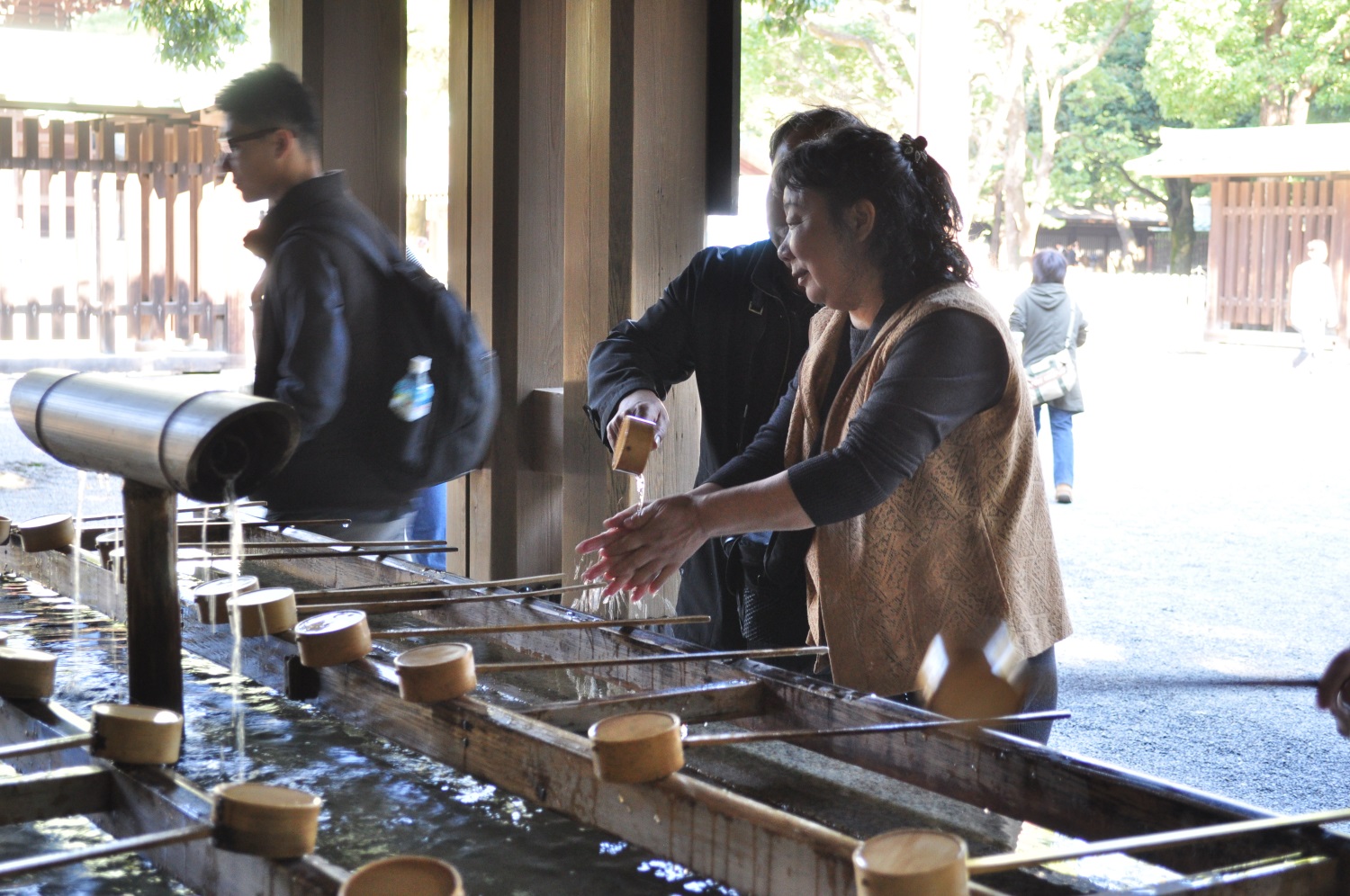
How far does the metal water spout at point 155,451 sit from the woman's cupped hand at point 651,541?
653 millimetres

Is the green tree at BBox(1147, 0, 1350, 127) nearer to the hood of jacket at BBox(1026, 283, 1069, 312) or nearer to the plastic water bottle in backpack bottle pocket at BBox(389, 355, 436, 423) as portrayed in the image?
the hood of jacket at BBox(1026, 283, 1069, 312)

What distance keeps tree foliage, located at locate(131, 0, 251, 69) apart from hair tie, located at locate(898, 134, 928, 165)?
10052mm

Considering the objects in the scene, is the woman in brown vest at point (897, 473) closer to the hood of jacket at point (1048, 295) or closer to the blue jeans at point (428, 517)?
the blue jeans at point (428, 517)

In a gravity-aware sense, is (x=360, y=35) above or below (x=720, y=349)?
above

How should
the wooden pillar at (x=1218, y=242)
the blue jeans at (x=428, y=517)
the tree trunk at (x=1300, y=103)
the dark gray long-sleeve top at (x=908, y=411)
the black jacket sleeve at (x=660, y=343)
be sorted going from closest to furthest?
the dark gray long-sleeve top at (x=908, y=411) < the black jacket sleeve at (x=660, y=343) < the blue jeans at (x=428, y=517) < the wooden pillar at (x=1218, y=242) < the tree trunk at (x=1300, y=103)

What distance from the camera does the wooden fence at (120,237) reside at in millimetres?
12266

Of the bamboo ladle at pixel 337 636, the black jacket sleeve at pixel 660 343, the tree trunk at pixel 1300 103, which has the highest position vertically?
the tree trunk at pixel 1300 103

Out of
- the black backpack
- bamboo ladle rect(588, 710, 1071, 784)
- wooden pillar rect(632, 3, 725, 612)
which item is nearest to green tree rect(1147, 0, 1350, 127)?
wooden pillar rect(632, 3, 725, 612)

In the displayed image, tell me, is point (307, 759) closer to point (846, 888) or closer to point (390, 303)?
point (846, 888)

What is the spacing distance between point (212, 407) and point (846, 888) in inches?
29.8

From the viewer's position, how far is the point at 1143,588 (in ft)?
22.2

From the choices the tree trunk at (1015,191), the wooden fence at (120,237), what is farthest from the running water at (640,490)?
the tree trunk at (1015,191)

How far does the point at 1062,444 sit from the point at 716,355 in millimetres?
6217

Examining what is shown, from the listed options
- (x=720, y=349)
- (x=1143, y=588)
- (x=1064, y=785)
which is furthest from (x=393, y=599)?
(x=1143, y=588)
